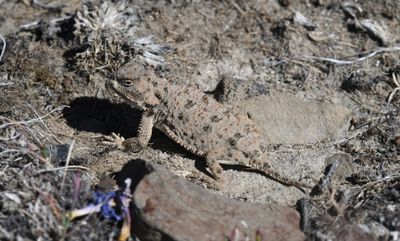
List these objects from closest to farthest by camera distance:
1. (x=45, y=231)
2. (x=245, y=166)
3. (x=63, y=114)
Result: 1. (x=45, y=231)
2. (x=245, y=166)
3. (x=63, y=114)

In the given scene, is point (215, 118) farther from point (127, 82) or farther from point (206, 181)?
point (127, 82)

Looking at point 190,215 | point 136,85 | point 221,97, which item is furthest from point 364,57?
point 190,215

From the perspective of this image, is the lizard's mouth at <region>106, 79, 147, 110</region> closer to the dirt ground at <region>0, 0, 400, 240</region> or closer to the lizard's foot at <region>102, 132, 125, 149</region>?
the lizard's foot at <region>102, 132, 125, 149</region>

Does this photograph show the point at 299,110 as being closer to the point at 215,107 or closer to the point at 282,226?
the point at 215,107

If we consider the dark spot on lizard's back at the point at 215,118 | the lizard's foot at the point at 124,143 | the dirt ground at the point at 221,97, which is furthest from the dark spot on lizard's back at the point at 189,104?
the lizard's foot at the point at 124,143

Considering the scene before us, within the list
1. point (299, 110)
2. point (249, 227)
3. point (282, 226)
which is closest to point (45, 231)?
point (249, 227)
